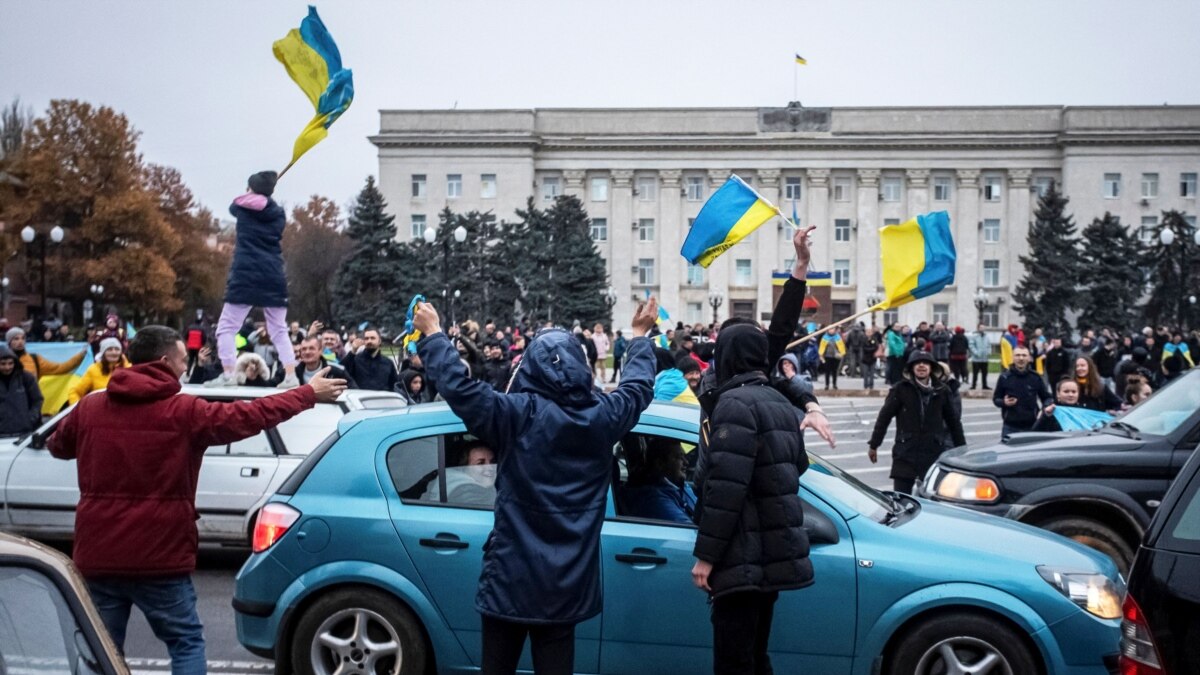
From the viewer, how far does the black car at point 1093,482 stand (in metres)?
7.49

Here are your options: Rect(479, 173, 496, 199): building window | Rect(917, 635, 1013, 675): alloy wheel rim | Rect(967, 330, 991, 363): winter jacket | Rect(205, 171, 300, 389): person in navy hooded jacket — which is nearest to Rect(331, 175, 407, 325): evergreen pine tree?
Rect(479, 173, 496, 199): building window

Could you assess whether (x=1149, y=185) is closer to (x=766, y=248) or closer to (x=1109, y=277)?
(x=1109, y=277)

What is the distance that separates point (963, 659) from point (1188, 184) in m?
83.5

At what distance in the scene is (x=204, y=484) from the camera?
9.04 metres

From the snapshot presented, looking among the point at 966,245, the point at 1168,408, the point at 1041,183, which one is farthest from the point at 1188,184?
the point at 1168,408

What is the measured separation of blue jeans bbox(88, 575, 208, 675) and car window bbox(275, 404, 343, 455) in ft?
15.5

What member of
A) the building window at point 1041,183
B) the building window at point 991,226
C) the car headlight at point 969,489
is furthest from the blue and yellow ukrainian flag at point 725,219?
the building window at point 1041,183

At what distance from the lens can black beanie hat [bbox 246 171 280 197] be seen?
8.60 metres

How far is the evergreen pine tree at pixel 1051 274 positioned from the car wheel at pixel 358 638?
65.9m

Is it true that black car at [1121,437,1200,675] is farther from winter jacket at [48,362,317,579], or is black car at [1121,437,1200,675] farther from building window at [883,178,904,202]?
building window at [883,178,904,202]

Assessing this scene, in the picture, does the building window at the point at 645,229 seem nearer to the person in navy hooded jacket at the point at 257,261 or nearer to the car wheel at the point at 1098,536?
the person in navy hooded jacket at the point at 257,261

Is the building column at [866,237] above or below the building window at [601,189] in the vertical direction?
below

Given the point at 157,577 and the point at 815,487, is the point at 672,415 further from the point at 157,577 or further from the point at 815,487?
the point at 157,577

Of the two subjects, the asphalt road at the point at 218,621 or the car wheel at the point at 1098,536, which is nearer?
the asphalt road at the point at 218,621
